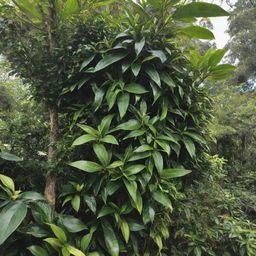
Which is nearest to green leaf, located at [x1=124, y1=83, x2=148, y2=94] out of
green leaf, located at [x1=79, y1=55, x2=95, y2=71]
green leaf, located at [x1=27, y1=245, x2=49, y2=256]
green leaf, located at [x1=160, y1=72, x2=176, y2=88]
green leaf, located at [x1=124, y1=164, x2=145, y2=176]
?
green leaf, located at [x1=160, y1=72, x2=176, y2=88]

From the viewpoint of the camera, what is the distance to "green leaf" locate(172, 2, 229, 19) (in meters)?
0.89

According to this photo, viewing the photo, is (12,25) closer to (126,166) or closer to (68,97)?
(68,97)

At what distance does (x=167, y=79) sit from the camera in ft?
3.03

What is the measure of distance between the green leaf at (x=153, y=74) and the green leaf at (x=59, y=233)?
705mm

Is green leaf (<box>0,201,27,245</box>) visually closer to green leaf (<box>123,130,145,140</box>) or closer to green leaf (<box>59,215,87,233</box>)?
green leaf (<box>59,215,87,233</box>)

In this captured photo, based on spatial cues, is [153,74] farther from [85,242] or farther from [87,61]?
[85,242]

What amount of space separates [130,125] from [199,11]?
660mm

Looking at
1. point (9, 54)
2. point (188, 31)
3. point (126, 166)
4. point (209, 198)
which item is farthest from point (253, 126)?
point (9, 54)

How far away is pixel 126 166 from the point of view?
2.73ft

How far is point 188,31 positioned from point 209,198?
115 cm

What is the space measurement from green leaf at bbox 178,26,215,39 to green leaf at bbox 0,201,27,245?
1.10m

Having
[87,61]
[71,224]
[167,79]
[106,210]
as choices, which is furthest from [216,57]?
[71,224]

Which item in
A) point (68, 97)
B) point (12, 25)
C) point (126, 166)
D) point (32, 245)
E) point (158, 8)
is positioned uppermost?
point (158, 8)

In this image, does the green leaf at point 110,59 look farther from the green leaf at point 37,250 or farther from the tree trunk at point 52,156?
the green leaf at point 37,250
